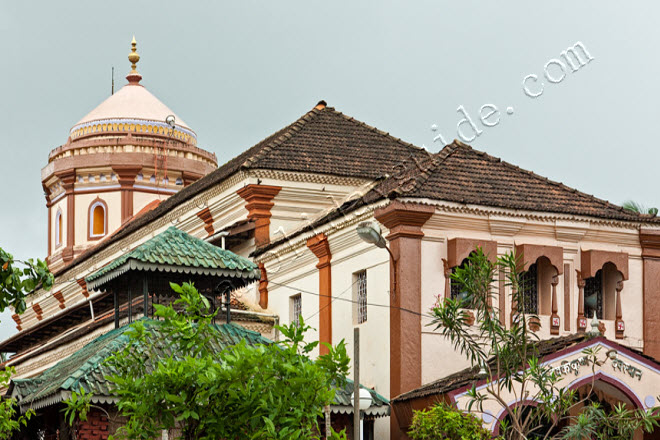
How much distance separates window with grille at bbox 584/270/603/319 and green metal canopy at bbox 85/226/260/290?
8.17 meters

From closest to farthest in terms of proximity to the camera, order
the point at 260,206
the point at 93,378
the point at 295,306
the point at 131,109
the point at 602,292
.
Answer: the point at 93,378
the point at 602,292
the point at 295,306
the point at 260,206
the point at 131,109

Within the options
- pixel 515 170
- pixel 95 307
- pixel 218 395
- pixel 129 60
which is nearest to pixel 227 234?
pixel 95 307

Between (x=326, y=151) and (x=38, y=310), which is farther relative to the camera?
(x=38, y=310)

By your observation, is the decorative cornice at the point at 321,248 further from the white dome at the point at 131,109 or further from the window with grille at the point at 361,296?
the white dome at the point at 131,109

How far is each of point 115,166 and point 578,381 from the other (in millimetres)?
29977

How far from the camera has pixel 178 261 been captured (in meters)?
24.3

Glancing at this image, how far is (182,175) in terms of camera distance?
53.4m

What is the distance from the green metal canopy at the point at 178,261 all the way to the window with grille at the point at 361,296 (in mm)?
4600

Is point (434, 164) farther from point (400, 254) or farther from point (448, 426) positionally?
point (448, 426)

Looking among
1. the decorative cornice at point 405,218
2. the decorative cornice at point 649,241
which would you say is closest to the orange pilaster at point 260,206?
the decorative cornice at point 405,218

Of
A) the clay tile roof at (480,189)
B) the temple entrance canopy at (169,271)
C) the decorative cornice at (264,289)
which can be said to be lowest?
the temple entrance canopy at (169,271)

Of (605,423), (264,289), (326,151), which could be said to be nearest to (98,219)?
(326,151)

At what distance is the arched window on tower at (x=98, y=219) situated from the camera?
53.0 meters

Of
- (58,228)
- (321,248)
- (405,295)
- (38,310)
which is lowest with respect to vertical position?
(405,295)
